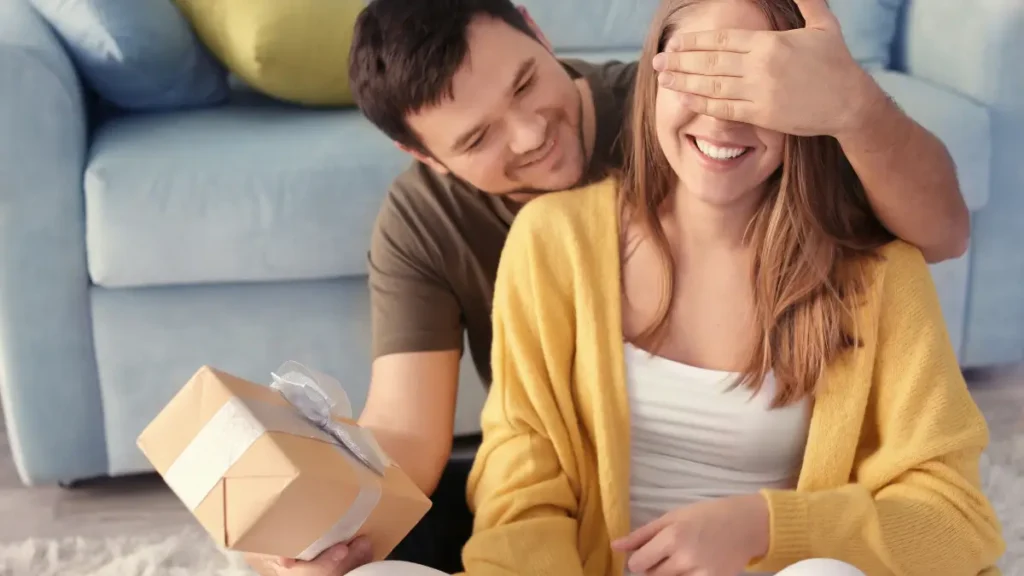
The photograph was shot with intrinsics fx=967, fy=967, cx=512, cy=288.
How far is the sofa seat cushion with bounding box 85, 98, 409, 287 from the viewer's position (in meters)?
1.32

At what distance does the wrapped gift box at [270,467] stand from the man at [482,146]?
0.06 m

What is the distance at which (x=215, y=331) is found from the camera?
1.41 meters

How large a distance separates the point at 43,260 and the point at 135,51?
1.13ft

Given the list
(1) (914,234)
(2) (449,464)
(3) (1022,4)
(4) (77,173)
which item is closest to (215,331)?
(4) (77,173)

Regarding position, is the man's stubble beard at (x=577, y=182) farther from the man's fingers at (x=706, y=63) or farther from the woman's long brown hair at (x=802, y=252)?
the man's fingers at (x=706, y=63)

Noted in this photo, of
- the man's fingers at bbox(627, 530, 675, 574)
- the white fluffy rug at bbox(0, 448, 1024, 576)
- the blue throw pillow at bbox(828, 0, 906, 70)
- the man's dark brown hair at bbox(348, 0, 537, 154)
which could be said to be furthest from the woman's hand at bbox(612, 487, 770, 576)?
the blue throw pillow at bbox(828, 0, 906, 70)

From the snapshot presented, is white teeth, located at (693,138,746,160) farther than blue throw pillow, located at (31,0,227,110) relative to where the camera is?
No

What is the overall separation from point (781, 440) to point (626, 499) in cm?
14

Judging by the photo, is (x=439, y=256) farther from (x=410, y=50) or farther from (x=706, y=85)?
(x=706, y=85)

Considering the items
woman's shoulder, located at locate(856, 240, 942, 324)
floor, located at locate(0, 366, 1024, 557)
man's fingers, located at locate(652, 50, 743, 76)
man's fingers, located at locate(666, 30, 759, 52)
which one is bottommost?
floor, located at locate(0, 366, 1024, 557)

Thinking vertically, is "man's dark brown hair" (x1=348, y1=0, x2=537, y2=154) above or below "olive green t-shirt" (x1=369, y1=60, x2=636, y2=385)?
above

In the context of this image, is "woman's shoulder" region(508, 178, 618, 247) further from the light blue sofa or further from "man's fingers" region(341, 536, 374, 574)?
the light blue sofa

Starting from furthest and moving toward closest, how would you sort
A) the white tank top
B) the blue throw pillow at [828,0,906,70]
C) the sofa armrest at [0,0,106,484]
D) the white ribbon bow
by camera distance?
the blue throw pillow at [828,0,906,70] → the sofa armrest at [0,0,106,484] → the white tank top → the white ribbon bow

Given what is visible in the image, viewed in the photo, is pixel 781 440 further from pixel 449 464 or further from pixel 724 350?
pixel 449 464
